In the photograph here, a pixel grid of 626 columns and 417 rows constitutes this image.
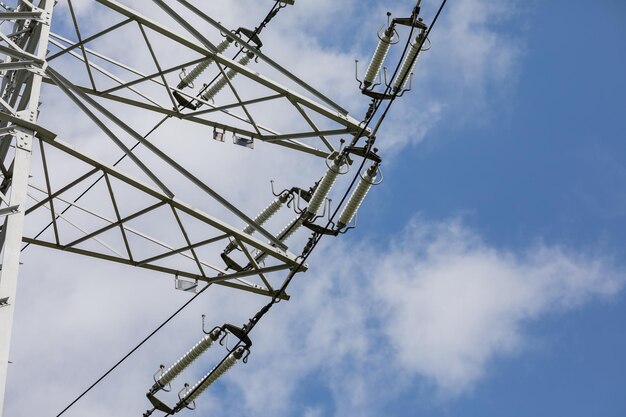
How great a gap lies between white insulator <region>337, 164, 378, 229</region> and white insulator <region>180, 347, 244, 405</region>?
274cm

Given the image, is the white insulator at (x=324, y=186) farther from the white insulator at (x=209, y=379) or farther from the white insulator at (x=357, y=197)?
the white insulator at (x=209, y=379)

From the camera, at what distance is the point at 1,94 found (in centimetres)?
1730

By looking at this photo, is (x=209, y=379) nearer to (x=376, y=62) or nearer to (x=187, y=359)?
(x=187, y=359)

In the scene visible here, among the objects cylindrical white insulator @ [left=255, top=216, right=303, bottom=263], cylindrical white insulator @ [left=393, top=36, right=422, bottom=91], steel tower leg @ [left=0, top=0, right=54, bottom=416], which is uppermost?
cylindrical white insulator @ [left=393, top=36, right=422, bottom=91]

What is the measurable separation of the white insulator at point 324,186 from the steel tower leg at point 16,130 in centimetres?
460

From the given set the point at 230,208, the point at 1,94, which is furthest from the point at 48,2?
the point at 230,208

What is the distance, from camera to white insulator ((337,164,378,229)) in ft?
59.1

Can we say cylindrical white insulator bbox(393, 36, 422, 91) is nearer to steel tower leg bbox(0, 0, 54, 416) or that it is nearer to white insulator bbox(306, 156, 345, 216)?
white insulator bbox(306, 156, 345, 216)

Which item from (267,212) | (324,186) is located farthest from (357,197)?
(267,212)

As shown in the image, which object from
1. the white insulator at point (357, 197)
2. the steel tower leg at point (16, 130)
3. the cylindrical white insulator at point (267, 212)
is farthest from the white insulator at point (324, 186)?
the steel tower leg at point (16, 130)

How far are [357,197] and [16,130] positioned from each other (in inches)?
228

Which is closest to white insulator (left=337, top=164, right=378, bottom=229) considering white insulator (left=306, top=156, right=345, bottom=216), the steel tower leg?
white insulator (left=306, top=156, right=345, bottom=216)

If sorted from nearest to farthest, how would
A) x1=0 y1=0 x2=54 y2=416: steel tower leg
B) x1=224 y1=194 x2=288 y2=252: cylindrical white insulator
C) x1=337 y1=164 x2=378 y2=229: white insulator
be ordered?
x1=0 y1=0 x2=54 y2=416: steel tower leg < x1=337 y1=164 x2=378 y2=229: white insulator < x1=224 y1=194 x2=288 y2=252: cylindrical white insulator

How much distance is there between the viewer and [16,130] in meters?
14.2
